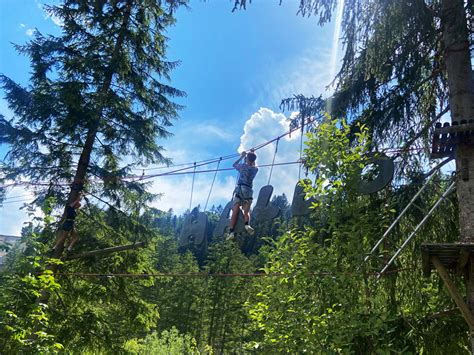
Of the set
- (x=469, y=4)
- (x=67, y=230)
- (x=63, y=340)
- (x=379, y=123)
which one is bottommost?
(x=63, y=340)

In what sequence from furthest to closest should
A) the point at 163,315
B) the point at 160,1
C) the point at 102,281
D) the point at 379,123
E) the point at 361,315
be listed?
the point at 163,315 → the point at 160,1 → the point at 102,281 → the point at 379,123 → the point at 361,315

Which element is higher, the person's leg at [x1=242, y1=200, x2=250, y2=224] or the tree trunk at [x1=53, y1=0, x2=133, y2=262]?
the tree trunk at [x1=53, y1=0, x2=133, y2=262]

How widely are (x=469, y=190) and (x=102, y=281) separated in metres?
8.02

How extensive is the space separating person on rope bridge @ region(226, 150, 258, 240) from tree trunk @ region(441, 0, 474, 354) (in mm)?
3294

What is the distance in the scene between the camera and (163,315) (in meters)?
34.8

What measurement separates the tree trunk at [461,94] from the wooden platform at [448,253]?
0.69 ft

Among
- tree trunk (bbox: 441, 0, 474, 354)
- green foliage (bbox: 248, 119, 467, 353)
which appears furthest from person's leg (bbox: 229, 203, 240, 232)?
tree trunk (bbox: 441, 0, 474, 354)

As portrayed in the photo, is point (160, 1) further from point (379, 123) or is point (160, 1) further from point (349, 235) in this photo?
point (349, 235)

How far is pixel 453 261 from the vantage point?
14.9 feet

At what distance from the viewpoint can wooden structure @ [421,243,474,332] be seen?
167 inches

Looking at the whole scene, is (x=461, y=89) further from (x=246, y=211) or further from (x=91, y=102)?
(x=91, y=102)

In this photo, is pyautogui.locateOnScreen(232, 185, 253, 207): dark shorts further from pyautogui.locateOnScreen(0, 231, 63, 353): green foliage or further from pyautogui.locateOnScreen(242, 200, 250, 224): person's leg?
pyautogui.locateOnScreen(0, 231, 63, 353): green foliage

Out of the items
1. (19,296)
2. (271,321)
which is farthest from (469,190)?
(19,296)

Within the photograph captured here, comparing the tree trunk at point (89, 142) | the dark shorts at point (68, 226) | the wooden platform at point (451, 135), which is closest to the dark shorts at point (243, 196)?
the wooden platform at point (451, 135)
